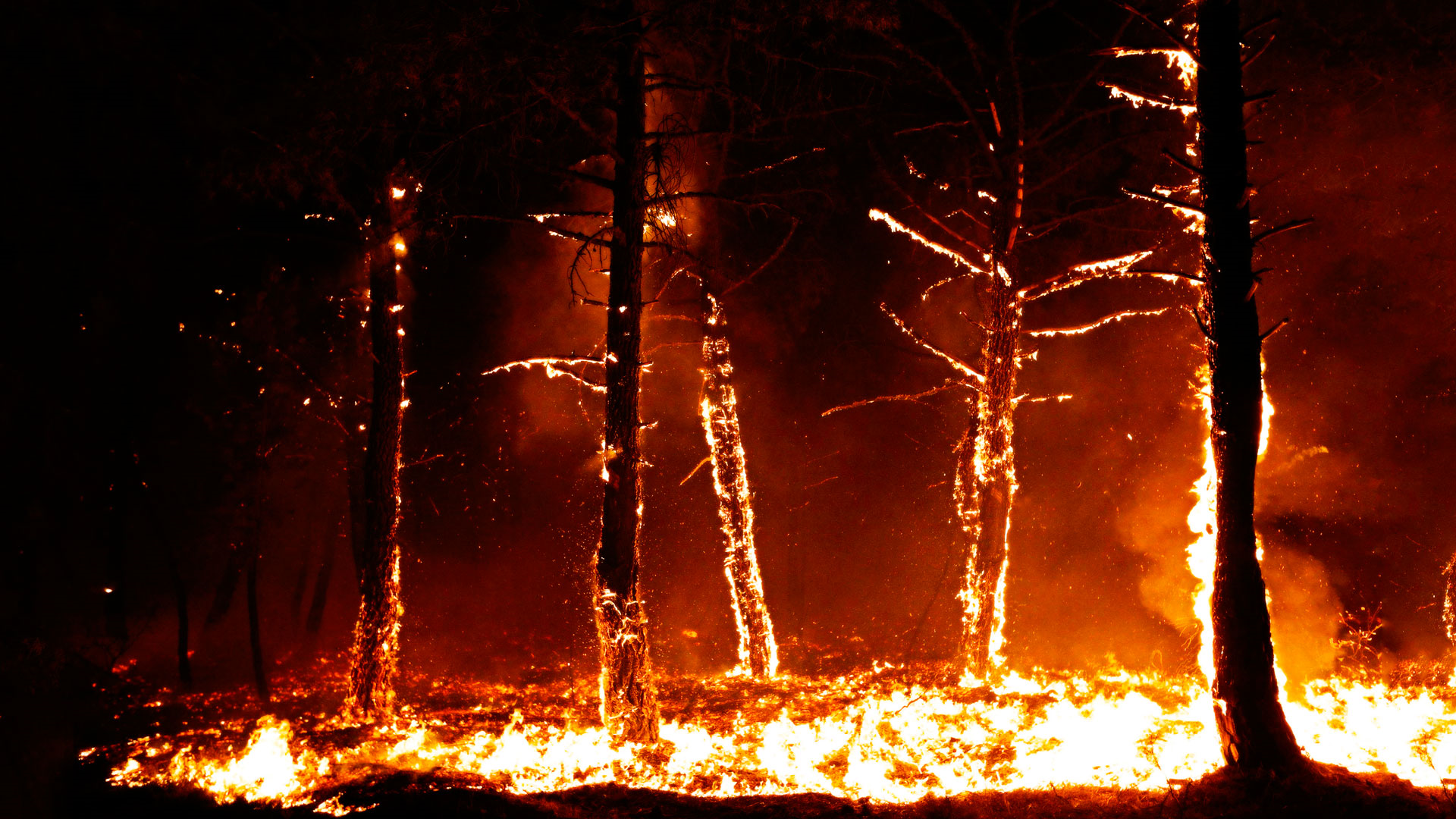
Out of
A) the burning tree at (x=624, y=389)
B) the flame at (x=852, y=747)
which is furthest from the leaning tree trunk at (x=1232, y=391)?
the burning tree at (x=624, y=389)

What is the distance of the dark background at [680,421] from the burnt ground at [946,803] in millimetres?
4682

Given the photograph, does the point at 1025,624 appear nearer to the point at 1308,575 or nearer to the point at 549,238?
the point at 1308,575

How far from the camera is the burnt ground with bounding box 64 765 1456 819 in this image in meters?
5.62

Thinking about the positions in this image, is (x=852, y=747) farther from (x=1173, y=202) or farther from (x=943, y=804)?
(x=1173, y=202)

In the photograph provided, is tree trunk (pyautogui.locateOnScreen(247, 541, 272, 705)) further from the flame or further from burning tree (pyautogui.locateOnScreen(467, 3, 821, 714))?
burning tree (pyautogui.locateOnScreen(467, 3, 821, 714))

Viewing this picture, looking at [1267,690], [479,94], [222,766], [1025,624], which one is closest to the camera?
[1267,690]

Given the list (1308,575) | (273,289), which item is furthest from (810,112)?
(273,289)

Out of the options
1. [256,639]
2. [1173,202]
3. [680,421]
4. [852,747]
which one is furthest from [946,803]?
[256,639]

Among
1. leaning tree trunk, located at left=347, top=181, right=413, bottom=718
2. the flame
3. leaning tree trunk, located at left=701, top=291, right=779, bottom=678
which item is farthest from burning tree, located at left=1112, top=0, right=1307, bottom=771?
leaning tree trunk, located at left=347, top=181, right=413, bottom=718

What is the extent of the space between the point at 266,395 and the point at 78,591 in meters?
7.86

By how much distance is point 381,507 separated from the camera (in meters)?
9.57

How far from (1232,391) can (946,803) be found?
413 centimetres

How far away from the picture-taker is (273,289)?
604 inches

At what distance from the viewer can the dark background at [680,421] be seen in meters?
11.5
